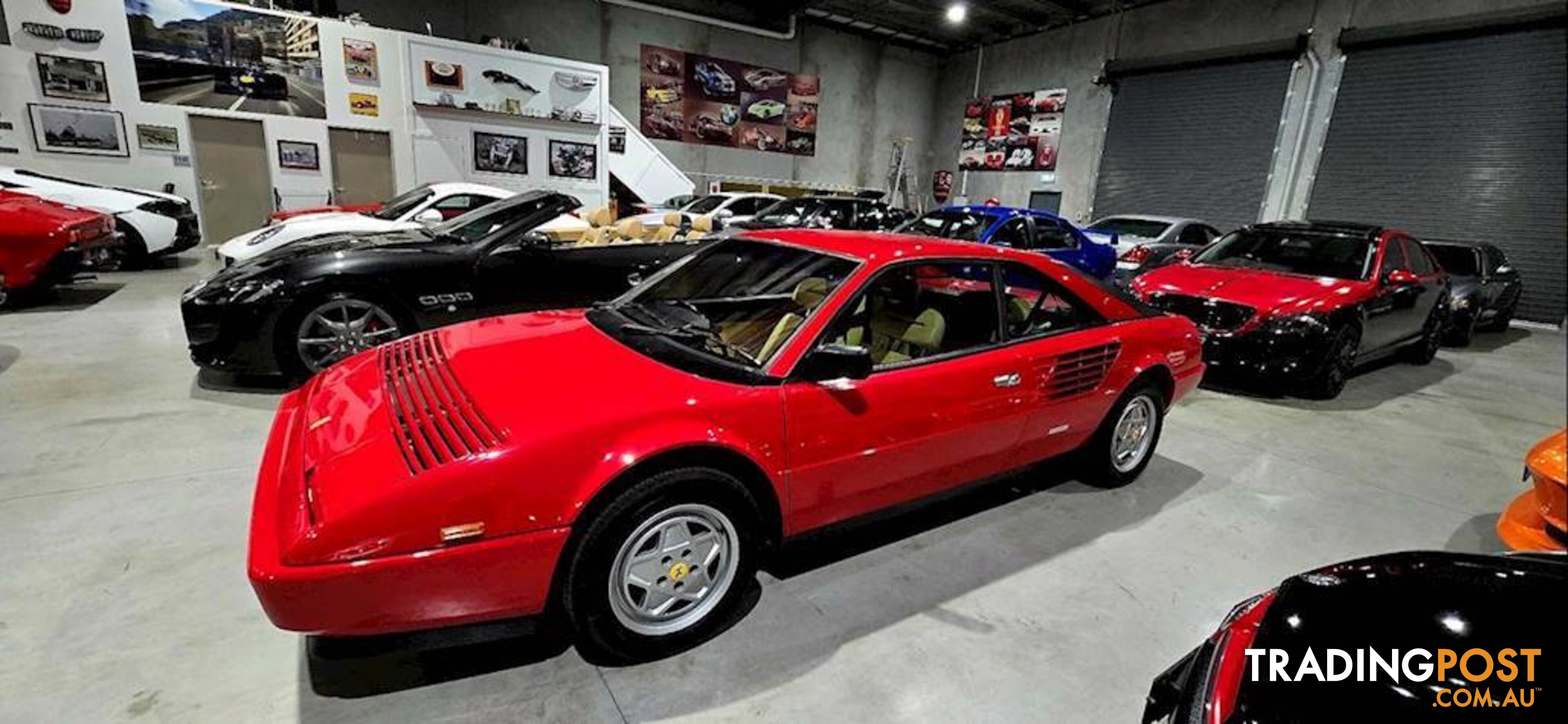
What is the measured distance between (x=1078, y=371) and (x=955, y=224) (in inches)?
239

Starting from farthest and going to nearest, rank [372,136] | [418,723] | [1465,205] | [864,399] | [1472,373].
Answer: [372,136], [1465,205], [1472,373], [864,399], [418,723]

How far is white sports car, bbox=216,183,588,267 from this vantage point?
19.5 feet

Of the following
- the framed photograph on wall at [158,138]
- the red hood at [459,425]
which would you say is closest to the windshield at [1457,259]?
the red hood at [459,425]

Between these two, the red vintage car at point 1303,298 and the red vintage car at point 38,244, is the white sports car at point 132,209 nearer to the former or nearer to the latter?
the red vintage car at point 38,244

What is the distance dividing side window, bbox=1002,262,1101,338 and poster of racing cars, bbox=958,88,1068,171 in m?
15.4

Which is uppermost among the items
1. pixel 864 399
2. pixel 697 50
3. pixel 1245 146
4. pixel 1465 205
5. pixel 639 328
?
pixel 697 50

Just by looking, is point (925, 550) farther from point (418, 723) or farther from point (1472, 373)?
point (1472, 373)

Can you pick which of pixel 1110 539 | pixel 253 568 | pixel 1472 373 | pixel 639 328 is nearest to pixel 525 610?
pixel 253 568

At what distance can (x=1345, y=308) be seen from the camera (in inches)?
195

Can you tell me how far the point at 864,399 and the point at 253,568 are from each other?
1.60 m

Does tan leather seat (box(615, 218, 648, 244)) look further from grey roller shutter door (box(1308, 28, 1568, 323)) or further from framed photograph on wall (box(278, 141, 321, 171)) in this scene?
grey roller shutter door (box(1308, 28, 1568, 323))

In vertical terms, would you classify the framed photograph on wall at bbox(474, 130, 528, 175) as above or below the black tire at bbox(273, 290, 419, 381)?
above

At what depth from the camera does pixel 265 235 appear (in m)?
6.13

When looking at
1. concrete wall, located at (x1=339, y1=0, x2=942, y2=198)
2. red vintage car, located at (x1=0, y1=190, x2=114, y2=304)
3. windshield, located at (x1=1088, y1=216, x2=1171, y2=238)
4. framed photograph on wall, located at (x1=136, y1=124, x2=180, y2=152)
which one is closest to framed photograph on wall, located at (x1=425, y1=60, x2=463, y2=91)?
concrete wall, located at (x1=339, y1=0, x2=942, y2=198)
